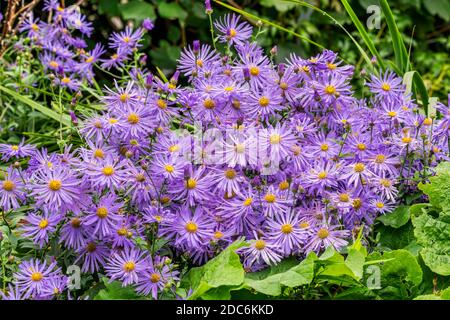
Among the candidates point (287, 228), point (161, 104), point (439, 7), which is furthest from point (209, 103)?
point (439, 7)

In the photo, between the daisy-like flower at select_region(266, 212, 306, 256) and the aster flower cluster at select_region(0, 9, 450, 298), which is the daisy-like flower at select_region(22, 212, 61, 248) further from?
the daisy-like flower at select_region(266, 212, 306, 256)

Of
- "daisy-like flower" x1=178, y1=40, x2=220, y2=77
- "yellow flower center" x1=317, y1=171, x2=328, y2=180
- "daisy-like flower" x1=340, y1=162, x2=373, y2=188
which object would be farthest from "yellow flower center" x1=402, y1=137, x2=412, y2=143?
"daisy-like flower" x1=178, y1=40, x2=220, y2=77

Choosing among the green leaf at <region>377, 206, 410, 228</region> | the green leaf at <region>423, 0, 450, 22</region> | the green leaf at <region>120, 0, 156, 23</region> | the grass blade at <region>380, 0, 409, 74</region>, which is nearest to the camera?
the green leaf at <region>377, 206, 410, 228</region>

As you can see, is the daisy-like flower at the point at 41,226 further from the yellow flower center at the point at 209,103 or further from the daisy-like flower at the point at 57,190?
the yellow flower center at the point at 209,103

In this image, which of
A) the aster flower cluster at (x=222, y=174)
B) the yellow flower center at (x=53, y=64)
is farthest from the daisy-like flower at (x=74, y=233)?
the yellow flower center at (x=53, y=64)

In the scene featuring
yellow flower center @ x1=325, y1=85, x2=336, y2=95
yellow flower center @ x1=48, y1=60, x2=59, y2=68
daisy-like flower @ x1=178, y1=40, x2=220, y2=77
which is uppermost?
yellow flower center @ x1=48, y1=60, x2=59, y2=68

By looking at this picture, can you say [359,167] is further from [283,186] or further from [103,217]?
[103,217]
